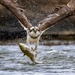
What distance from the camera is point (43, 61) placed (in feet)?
90.9

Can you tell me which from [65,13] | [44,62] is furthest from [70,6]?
[44,62]

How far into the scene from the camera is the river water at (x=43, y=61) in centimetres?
2466

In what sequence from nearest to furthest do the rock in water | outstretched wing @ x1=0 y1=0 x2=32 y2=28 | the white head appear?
outstretched wing @ x1=0 y1=0 x2=32 y2=28, the rock in water, the white head

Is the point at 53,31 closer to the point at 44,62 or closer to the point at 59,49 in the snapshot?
the point at 59,49

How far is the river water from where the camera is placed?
24656 millimetres

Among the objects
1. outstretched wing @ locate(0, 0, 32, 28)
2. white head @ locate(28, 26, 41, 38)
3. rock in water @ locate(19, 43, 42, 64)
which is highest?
outstretched wing @ locate(0, 0, 32, 28)

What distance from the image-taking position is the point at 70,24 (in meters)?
44.6

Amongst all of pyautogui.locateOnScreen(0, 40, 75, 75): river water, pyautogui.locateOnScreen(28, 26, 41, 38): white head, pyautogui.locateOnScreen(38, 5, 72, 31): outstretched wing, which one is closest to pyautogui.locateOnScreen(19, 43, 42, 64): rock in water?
pyautogui.locateOnScreen(0, 40, 75, 75): river water

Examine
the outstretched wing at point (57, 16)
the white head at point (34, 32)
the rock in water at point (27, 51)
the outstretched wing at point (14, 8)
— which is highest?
the outstretched wing at point (14, 8)

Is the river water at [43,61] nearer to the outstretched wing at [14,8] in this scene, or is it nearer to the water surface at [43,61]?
the water surface at [43,61]

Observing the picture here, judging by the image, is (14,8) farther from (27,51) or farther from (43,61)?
(43,61)

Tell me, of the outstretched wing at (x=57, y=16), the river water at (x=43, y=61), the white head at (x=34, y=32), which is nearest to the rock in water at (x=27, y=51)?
the river water at (x=43, y=61)

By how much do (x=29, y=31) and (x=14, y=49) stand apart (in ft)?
30.0

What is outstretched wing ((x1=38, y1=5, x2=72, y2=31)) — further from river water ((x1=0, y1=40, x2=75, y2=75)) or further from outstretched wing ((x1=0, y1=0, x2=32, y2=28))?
river water ((x1=0, y1=40, x2=75, y2=75))
